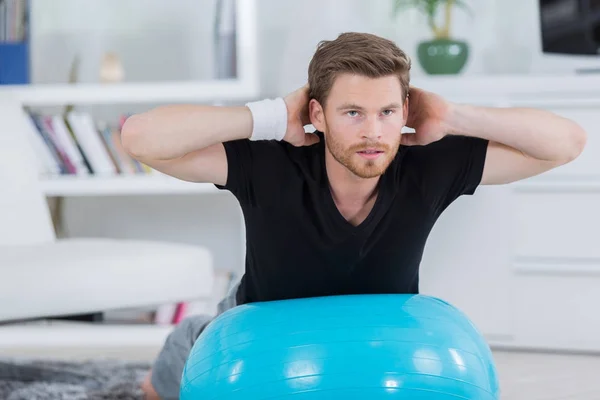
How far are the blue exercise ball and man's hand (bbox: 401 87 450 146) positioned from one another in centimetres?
35

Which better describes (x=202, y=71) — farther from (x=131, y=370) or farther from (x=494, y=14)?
(x=131, y=370)

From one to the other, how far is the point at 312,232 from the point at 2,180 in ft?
4.79

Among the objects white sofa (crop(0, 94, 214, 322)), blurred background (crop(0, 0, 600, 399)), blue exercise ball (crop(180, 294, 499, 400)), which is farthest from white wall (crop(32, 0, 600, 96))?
blue exercise ball (crop(180, 294, 499, 400))

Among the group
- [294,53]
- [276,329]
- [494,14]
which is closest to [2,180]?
[294,53]

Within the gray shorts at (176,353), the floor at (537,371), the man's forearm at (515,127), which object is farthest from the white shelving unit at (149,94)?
the man's forearm at (515,127)

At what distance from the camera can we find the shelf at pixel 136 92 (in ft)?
11.1

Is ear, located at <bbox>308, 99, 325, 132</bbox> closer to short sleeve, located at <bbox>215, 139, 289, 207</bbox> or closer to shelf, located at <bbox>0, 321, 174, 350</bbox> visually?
short sleeve, located at <bbox>215, 139, 289, 207</bbox>

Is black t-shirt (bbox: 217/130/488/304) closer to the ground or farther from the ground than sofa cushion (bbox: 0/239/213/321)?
farther from the ground

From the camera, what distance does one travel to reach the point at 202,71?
3.87 m

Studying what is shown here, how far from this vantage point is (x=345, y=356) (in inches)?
59.2

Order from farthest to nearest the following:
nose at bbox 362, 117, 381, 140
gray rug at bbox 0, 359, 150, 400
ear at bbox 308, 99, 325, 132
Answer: gray rug at bbox 0, 359, 150, 400 → ear at bbox 308, 99, 325, 132 → nose at bbox 362, 117, 381, 140

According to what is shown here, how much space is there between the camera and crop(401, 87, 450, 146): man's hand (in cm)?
181

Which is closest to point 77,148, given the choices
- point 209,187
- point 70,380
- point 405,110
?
point 209,187

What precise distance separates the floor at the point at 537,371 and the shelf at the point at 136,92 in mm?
Answer: 892
